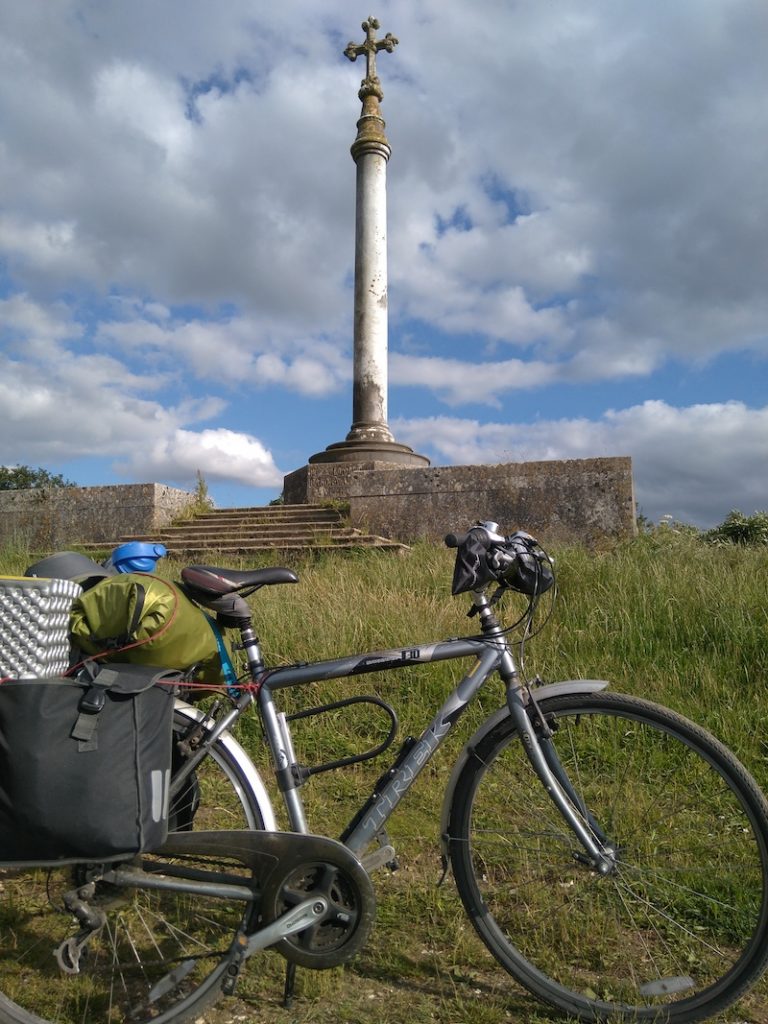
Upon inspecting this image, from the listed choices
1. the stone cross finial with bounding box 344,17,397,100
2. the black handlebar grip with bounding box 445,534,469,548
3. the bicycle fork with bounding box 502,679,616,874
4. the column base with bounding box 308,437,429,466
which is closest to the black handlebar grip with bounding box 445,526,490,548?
the black handlebar grip with bounding box 445,534,469,548

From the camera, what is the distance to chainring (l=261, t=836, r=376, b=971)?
190 centimetres

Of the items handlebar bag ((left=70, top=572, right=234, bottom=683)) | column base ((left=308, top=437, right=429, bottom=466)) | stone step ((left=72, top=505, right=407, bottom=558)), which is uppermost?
column base ((left=308, top=437, right=429, bottom=466))

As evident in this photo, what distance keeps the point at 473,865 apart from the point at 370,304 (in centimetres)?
1064

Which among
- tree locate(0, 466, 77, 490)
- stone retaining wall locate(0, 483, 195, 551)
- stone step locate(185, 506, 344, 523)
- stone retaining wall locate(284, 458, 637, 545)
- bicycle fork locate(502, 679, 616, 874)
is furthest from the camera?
tree locate(0, 466, 77, 490)

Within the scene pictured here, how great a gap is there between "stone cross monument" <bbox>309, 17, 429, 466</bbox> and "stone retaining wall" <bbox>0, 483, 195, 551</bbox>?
246 cm

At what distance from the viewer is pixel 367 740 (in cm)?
380

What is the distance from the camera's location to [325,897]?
6.25 ft

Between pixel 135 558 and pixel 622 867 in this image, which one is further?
pixel 135 558

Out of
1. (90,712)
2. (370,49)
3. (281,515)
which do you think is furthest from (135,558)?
(370,49)

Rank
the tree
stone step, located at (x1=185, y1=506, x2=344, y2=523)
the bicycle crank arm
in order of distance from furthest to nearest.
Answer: the tree → stone step, located at (x1=185, y1=506, x2=344, y2=523) → the bicycle crank arm

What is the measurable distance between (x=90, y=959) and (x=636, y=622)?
10.5 ft

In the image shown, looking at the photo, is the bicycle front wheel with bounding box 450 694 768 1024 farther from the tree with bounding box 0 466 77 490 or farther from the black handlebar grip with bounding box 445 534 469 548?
the tree with bounding box 0 466 77 490

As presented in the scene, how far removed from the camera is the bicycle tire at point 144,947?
193 cm

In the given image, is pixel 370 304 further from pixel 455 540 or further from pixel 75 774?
pixel 75 774
